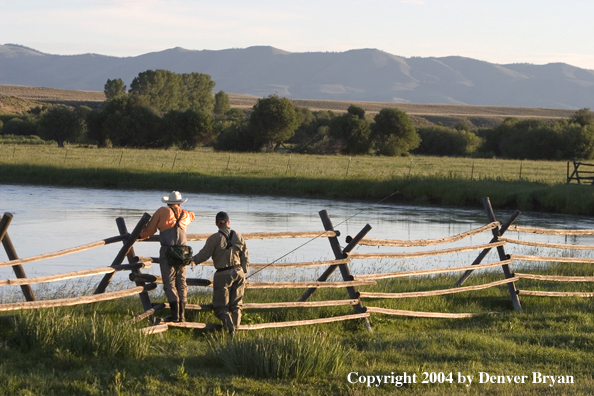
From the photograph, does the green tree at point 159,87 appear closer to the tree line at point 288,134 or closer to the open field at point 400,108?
the tree line at point 288,134

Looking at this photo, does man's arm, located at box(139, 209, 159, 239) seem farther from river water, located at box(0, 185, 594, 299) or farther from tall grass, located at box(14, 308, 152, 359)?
river water, located at box(0, 185, 594, 299)

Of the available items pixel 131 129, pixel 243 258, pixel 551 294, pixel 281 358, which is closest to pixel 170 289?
pixel 243 258

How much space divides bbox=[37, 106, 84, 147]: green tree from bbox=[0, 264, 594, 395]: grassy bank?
2608 inches

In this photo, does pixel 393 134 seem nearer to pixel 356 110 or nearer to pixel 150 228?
pixel 356 110

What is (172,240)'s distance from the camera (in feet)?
26.0

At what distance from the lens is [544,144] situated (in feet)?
224

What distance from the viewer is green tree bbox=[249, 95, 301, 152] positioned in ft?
232

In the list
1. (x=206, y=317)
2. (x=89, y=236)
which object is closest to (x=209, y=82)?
(x=89, y=236)

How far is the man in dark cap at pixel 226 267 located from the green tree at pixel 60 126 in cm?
6657

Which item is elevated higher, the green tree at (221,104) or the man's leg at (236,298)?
the green tree at (221,104)

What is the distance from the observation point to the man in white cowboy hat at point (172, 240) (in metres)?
7.95

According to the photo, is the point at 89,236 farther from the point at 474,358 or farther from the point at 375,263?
the point at 474,358

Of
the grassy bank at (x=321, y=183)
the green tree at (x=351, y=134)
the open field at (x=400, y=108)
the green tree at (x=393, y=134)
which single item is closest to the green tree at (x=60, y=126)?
the green tree at (x=351, y=134)

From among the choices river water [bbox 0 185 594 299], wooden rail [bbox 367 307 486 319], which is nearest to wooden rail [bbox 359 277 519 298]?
wooden rail [bbox 367 307 486 319]
